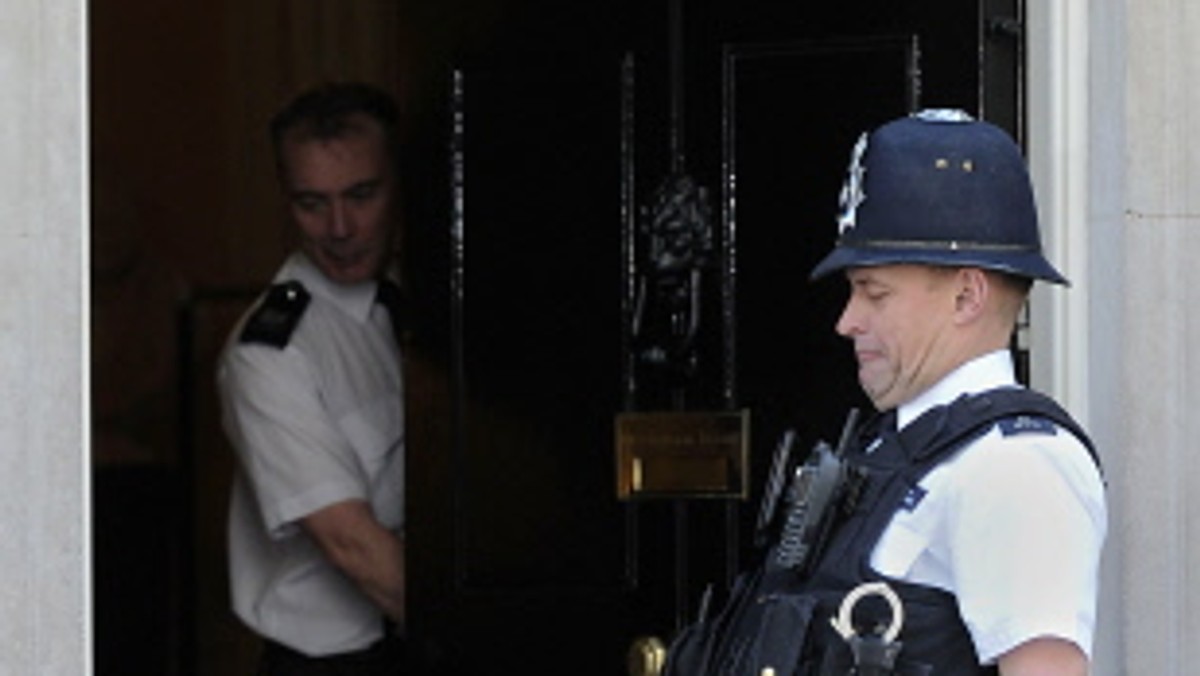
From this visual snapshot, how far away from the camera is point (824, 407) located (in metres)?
6.15

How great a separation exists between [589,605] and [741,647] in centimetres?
235

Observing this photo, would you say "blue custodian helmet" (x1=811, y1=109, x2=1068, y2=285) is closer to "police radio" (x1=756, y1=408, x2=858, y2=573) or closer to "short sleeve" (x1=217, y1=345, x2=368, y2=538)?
"police radio" (x1=756, y1=408, x2=858, y2=573)

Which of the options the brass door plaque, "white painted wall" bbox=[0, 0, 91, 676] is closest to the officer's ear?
"white painted wall" bbox=[0, 0, 91, 676]

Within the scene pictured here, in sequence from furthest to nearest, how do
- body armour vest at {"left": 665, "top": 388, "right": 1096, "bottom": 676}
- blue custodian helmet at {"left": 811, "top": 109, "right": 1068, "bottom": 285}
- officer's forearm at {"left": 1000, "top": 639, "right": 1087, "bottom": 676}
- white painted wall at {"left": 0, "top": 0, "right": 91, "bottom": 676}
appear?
1. white painted wall at {"left": 0, "top": 0, "right": 91, "bottom": 676}
2. blue custodian helmet at {"left": 811, "top": 109, "right": 1068, "bottom": 285}
3. body armour vest at {"left": 665, "top": 388, "right": 1096, "bottom": 676}
4. officer's forearm at {"left": 1000, "top": 639, "right": 1087, "bottom": 676}

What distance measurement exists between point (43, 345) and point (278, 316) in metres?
2.41

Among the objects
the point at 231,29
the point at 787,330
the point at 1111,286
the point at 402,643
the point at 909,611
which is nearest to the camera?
the point at 909,611

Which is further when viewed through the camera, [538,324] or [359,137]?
[359,137]

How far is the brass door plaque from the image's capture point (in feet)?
20.5

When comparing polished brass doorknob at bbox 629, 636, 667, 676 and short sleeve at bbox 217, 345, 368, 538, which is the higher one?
short sleeve at bbox 217, 345, 368, 538

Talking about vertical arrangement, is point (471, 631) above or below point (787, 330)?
below

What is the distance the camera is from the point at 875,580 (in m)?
4.00

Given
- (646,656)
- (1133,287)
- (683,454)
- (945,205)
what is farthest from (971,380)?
(683,454)

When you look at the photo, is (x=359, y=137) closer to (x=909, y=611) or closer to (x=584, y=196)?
(x=584, y=196)

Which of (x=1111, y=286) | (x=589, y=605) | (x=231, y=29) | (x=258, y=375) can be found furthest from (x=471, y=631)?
(x=231, y=29)
